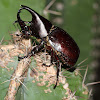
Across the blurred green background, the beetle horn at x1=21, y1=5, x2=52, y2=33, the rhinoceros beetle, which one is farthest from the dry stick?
the blurred green background

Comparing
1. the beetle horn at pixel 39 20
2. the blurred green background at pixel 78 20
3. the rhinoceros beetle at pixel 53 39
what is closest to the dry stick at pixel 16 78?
the rhinoceros beetle at pixel 53 39

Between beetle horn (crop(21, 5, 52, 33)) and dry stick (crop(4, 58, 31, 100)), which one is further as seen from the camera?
beetle horn (crop(21, 5, 52, 33))

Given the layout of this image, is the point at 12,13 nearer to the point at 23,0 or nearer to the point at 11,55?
the point at 23,0

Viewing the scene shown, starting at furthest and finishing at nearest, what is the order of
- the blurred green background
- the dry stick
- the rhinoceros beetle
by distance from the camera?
the blurred green background < the rhinoceros beetle < the dry stick

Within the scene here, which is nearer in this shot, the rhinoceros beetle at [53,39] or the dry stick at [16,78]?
the dry stick at [16,78]

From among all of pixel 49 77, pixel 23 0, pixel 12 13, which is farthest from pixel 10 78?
pixel 23 0

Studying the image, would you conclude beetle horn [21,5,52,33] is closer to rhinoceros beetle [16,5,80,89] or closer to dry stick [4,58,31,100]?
rhinoceros beetle [16,5,80,89]

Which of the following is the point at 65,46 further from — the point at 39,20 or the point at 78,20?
the point at 78,20

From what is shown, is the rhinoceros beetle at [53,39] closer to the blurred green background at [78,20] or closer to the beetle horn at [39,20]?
the beetle horn at [39,20]
